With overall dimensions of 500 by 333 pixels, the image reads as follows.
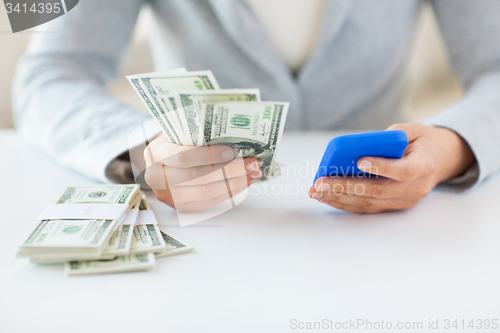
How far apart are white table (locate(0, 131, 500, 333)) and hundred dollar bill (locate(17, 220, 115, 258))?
1.1 inches

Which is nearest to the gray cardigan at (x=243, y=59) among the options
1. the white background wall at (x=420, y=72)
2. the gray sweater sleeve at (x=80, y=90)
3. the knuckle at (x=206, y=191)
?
the gray sweater sleeve at (x=80, y=90)

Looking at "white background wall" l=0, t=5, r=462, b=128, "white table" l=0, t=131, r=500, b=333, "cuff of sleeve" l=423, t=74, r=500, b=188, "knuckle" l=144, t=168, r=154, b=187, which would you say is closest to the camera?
"white table" l=0, t=131, r=500, b=333

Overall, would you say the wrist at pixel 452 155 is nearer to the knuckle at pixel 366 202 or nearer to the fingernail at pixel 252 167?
the knuckle at pixel 366 202

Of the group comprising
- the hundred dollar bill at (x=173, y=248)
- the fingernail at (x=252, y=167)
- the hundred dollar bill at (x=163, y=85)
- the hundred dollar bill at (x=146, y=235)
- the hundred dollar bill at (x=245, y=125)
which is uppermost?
the hundred dollar bill at (x=163, y=85)

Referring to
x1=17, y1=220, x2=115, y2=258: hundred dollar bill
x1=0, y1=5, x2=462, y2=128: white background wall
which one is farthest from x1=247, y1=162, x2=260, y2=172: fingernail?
x1=0, y1=5, x2=462, y2=128: white background wall

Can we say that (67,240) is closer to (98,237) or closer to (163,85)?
(98,237)

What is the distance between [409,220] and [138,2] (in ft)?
2.80

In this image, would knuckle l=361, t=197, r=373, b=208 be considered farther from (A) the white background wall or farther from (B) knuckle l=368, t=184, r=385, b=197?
(A) the white background wall

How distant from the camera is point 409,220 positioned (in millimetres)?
604

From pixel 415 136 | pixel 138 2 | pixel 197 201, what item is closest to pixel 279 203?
pixel 197 201

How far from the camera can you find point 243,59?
1018 millimetres

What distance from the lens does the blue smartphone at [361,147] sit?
524 mm

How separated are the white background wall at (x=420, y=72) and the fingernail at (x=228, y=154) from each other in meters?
1.38

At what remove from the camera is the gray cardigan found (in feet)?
2.67
